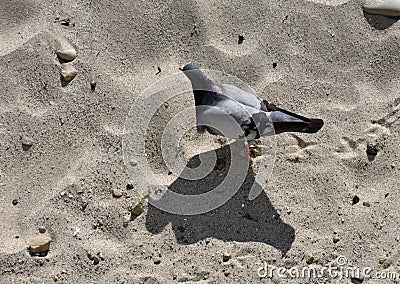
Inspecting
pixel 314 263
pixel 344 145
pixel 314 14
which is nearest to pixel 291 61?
pixel 314 14

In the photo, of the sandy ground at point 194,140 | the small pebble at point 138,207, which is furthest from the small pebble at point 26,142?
the small pebble at point 138,207

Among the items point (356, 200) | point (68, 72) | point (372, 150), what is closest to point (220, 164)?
point (356, 200)

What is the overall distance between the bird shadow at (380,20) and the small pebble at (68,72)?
2205mm

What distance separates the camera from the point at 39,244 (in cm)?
322

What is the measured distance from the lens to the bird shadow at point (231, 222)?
3404 millimetres

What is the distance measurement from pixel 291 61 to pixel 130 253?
5.87ft

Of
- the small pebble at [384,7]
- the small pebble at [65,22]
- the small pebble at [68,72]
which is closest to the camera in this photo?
the small pebble at [68,72]

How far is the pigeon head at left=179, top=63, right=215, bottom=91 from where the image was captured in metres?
3.58

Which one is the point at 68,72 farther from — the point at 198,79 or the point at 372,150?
the point at 372,150

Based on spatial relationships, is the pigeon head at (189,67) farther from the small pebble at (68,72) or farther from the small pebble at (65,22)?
the small pebble at (65,22)

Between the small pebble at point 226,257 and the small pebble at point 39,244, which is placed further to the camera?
the small pebble at point 226,257

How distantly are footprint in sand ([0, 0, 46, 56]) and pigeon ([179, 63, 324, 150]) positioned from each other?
3.65 feet

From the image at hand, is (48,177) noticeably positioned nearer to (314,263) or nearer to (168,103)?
(168,103)

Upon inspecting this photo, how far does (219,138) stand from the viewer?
12.3 feet
